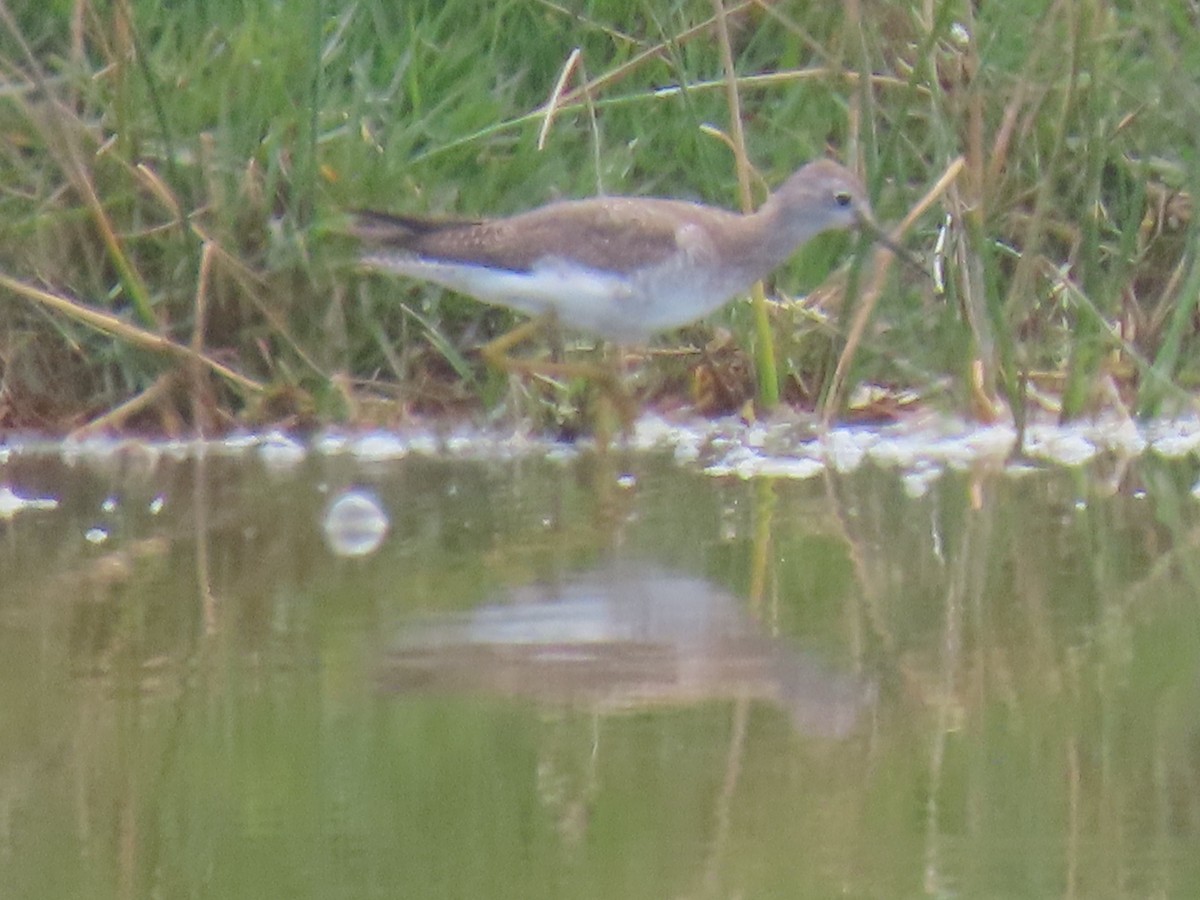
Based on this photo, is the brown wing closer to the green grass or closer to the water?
the green grass

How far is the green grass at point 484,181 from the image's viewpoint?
625 cm

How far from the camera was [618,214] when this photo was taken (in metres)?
6.23

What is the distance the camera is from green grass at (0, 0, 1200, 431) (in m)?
6.25

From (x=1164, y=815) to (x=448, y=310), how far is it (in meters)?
4.18

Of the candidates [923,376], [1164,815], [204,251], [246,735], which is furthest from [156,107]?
[1164,815]

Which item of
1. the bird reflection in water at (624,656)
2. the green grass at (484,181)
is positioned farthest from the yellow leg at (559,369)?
the bird reflection in water at (624,656)

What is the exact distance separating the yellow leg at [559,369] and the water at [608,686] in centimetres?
57

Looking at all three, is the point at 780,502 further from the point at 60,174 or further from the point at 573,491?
the point at 60,174

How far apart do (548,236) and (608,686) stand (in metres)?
2.84

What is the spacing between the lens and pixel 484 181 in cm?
696

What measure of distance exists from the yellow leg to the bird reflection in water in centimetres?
188

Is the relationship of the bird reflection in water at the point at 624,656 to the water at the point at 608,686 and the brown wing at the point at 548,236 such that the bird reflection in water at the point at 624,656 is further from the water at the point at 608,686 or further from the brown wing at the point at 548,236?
the brown wing at the point at 548,236

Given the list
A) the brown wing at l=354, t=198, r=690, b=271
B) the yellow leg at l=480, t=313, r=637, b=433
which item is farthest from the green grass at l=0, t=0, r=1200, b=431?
Answer: the brown wing at l=354, t=198, r=690, b=271

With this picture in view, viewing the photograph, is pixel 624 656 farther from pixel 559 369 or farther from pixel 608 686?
pixel 559 369
